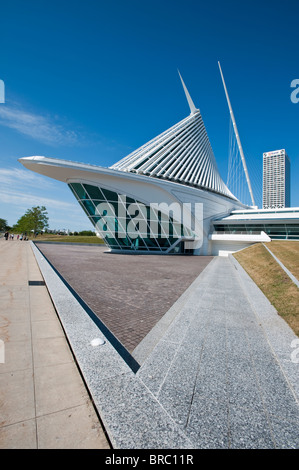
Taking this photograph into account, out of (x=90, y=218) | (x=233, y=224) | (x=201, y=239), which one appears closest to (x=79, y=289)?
(x=90, y=218)

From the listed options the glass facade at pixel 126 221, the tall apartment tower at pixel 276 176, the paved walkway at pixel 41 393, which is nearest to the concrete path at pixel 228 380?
the paved walkway at pixel 41 393

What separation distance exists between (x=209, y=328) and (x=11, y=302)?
484cm

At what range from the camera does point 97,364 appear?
3.04 metres

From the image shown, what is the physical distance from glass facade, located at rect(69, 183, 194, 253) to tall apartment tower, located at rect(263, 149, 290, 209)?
120507mm

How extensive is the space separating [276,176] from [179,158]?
125 metres

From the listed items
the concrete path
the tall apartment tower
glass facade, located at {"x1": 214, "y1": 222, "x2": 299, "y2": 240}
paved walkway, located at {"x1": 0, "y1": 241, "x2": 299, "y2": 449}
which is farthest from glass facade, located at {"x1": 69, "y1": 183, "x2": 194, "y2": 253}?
→ the tall apartment tower

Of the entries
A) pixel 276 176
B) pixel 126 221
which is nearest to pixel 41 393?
pixel 126 221

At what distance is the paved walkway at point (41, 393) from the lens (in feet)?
6.52

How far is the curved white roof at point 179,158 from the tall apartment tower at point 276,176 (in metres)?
103

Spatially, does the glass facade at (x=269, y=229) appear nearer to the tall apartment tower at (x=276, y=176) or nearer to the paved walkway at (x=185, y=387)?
the paved walkway at (x=185, y=387)

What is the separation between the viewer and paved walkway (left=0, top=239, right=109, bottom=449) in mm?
1986

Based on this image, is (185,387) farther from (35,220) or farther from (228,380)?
(35,220)
